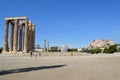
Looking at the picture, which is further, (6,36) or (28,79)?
(6,36)

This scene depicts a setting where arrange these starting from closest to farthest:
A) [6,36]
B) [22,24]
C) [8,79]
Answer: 1. [8,79]
2. [6,36]
3. [22,24]

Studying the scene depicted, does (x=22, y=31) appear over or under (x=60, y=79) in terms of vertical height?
over

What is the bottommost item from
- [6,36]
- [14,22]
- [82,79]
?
[82,79]

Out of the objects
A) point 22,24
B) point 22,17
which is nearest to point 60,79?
point 22,17

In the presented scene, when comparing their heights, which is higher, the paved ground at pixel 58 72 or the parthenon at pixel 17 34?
the parthenon at pixel 17 34

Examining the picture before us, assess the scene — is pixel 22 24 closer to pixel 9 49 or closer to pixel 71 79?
pixel 9 49

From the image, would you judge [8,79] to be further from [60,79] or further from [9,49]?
[9,49]

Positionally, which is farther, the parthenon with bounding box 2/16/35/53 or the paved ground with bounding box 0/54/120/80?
the parthenon with bounding box 2/16/35/53

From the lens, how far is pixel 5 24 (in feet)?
248

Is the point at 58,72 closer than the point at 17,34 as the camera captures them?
Yes

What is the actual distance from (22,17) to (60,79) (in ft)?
214

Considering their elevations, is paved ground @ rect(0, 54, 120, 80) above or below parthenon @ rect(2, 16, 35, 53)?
below

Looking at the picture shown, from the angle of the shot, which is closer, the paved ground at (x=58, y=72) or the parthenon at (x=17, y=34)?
the paved ground at (x=58, y=72)

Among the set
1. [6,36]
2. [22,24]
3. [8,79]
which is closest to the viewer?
[8,79]
